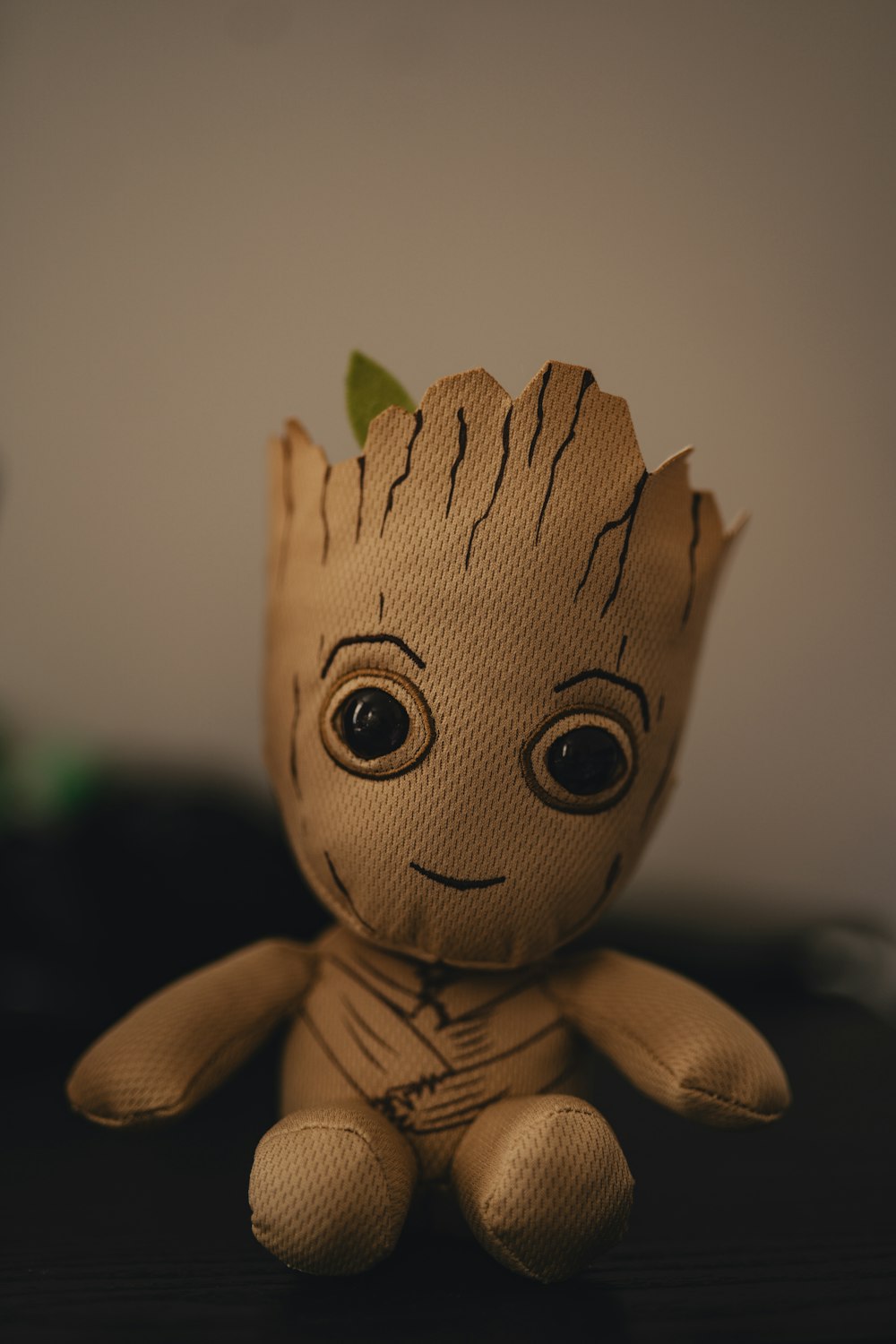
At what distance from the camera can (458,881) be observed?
492 millimetres

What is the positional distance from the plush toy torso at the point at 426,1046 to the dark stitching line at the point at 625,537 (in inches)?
8.6

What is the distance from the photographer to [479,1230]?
452 millimetres

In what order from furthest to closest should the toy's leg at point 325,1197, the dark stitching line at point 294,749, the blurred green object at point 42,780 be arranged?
the blurred green object at point 42,780 < the dark stitching line at point 294,749 < the toy's leg at point 325,1197

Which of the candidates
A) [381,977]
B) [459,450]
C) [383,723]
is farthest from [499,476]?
[381,977]

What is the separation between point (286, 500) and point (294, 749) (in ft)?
0.48

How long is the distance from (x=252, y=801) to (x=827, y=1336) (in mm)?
569

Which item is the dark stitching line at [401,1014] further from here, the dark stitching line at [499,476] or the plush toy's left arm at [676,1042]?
the dark stitching line at [499,476]

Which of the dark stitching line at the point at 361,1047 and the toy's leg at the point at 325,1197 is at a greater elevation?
the dark stitching line at the point at 361,1047

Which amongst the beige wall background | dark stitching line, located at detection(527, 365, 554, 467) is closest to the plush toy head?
dark stitching line, located at detection(527, 365, 554, 467)

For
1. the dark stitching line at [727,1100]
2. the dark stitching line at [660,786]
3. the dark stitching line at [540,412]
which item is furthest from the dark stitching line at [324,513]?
the dark stitching line at [727,1100]

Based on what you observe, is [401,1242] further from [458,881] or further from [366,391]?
[366,391]

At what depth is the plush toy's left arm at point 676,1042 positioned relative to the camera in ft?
1.62

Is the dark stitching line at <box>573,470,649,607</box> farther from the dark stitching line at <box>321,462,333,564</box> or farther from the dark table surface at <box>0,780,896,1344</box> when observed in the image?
the dark table surface at <box>0,780,896,1344</box>

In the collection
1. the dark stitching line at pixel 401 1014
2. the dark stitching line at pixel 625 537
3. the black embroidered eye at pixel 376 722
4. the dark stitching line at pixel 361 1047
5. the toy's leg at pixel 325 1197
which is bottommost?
the toy's leg at pixel 325 1197
